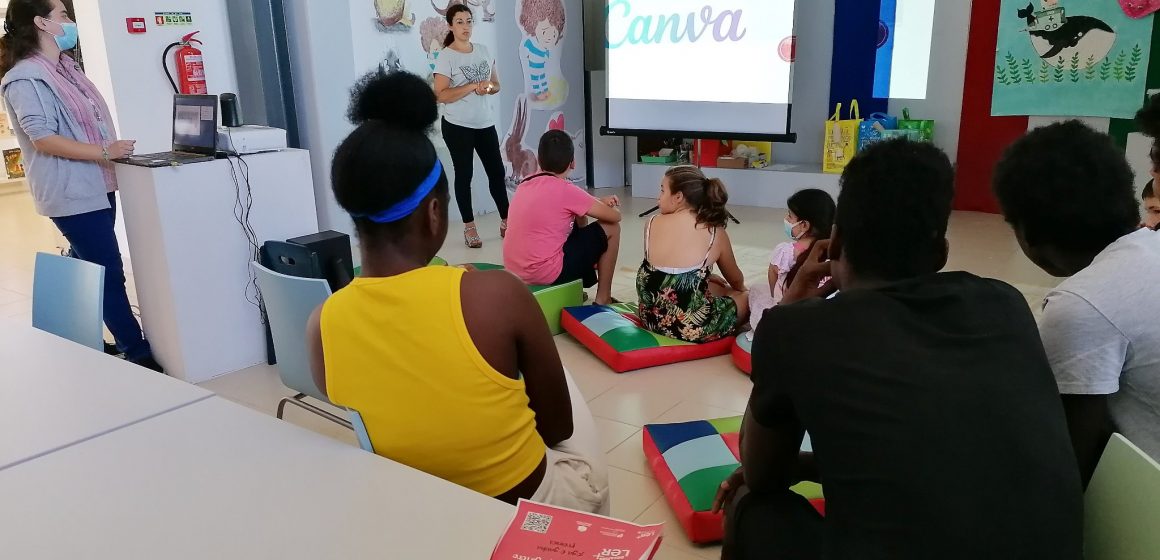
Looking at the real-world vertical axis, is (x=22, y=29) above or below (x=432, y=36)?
below

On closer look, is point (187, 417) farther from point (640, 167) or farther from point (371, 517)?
point (640, 167)

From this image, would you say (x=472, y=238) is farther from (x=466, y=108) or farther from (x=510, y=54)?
(x=510, y=54)

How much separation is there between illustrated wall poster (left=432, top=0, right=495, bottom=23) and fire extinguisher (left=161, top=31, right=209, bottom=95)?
5.91 ft

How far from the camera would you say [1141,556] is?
3.38 feet

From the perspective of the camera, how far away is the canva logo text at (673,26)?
622cm

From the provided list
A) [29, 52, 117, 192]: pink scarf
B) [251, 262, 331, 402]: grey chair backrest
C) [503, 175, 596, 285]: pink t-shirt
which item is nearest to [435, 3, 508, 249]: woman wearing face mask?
[503, 175, 596, 285]: pink t-shirt

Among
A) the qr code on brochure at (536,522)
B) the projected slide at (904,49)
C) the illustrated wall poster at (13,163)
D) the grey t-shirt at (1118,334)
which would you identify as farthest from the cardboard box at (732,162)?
the illustrated wall poster at (13,163)

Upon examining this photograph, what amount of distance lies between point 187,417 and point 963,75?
19.7ft

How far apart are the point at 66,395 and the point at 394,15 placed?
461 cm

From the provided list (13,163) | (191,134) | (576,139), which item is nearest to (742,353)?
(191,134)

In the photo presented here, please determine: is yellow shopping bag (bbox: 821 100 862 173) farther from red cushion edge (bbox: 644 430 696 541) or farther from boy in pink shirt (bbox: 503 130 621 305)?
red cushion edge (bbox: 644 430 696 541)

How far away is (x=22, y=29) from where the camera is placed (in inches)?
121

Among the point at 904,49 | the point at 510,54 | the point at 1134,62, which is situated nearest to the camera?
the point at 1134,62

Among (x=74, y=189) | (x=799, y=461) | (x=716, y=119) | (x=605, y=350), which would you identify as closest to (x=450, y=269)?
(x=799, y=461)
